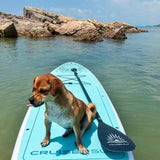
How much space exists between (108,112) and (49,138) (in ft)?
6.58

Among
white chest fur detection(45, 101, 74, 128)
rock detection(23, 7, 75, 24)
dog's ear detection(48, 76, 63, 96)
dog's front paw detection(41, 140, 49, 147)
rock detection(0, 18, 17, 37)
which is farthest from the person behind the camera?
rock detection(23, 7, 75, 24)

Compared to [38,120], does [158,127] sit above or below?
below

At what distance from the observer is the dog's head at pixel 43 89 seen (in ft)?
7.15

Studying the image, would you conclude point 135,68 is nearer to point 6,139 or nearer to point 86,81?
point 86,81

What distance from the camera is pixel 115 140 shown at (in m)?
2.97

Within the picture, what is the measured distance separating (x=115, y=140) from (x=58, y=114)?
4.49 feet

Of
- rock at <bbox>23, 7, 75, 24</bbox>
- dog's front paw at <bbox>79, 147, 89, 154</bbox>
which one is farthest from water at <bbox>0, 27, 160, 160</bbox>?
rock at <bbox>23, 7, 75, 24</bbox>

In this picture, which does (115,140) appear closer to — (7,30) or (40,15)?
(7,30)

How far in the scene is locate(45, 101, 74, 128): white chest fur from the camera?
2.53 meters

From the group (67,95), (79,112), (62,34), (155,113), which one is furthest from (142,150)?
(62,34)

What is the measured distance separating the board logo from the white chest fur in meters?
0.96

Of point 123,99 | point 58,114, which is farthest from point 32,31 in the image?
point 58,114

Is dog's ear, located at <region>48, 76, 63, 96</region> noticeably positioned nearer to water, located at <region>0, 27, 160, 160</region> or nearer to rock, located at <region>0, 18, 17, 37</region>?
water, located at <region>0, 27, 160, 160</region>

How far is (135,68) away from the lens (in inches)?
438
